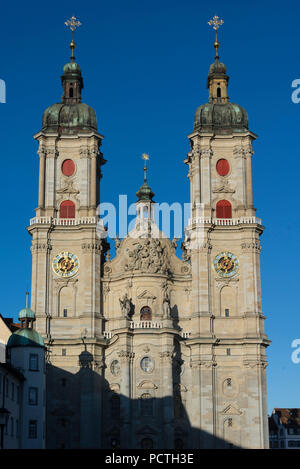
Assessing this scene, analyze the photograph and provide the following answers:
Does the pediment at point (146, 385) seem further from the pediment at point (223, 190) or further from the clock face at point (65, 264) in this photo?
the pediment at point (223, 190)

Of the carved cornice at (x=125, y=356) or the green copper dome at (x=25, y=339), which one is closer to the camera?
the green copper dome at (x=25, y=339)

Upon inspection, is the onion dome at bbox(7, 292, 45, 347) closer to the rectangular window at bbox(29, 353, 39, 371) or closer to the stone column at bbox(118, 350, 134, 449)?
the rectangular window at bbox(29, 353, 39, 371)

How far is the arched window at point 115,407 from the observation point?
7994cm

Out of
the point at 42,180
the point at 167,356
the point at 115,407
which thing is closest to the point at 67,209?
the point at 42,180

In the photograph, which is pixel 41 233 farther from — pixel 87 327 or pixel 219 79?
pixel 219 79

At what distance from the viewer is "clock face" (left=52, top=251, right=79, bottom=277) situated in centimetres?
8388

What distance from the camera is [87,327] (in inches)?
3199

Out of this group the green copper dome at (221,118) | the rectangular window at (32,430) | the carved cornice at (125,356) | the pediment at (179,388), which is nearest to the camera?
the rectangular window at (32,430)

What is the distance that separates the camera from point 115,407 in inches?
3157

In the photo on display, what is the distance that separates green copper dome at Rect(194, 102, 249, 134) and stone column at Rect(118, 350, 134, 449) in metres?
25.2

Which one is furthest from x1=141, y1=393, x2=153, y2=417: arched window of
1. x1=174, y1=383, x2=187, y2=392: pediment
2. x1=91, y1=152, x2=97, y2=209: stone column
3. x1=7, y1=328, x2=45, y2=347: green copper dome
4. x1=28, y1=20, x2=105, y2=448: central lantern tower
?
x1=91, y1=152, x2=97, y2=209: stone column

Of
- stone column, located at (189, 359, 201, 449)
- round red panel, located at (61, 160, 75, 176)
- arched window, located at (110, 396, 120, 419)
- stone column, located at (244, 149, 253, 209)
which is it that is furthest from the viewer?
round red panel, located at (61, 160, 75, 176)

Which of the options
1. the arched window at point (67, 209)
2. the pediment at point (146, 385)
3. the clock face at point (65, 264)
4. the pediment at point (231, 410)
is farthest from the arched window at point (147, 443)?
the arched window at point (67, 209)

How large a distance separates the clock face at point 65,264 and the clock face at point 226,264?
1412 centimetres
